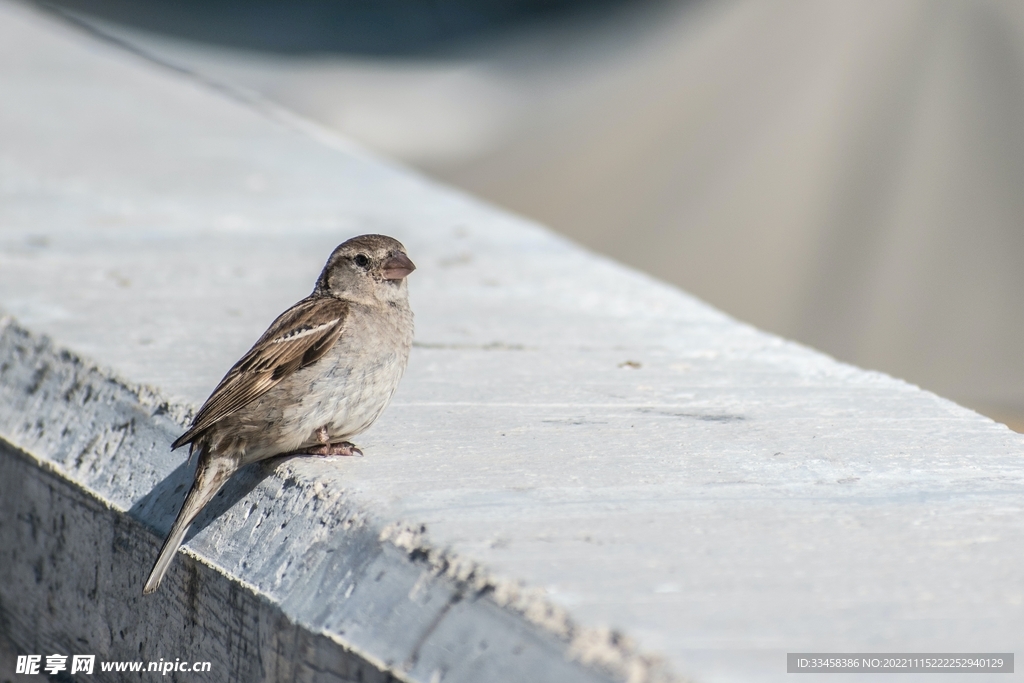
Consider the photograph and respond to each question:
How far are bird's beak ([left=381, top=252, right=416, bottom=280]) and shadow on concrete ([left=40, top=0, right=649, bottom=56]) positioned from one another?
1861 centimetres

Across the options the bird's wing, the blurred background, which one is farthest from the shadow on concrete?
the bird's wing

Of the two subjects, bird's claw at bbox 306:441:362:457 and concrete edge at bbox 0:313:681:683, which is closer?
concrete edge at bbox 0:313:681:683

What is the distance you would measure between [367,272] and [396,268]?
72 millimetres

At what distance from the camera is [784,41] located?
55.2 feet

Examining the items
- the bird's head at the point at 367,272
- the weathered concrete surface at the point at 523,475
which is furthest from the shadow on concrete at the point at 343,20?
the bird's head at the point at 367,272

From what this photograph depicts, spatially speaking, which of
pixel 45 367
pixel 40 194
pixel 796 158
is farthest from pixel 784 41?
pixel 45 367

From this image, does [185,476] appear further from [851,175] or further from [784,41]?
[784,41]

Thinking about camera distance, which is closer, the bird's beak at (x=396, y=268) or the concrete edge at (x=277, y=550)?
the concrete edge at (x=277, y=550)

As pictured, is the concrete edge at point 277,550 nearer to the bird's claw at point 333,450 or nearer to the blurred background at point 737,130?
the bird's claw at point 333,450

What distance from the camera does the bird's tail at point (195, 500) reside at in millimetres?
2543

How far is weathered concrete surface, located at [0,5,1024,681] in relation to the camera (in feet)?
6.59

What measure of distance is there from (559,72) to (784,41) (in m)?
4.20

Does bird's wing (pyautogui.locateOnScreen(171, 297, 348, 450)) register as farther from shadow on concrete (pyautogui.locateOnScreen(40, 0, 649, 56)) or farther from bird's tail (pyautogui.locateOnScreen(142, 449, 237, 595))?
shadow on concrete (pyautogui.locateOnScreen(40, 0, 649, 56))

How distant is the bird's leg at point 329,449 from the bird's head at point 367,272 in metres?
0.36
